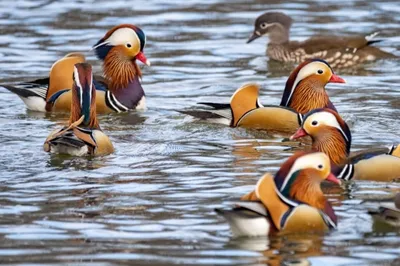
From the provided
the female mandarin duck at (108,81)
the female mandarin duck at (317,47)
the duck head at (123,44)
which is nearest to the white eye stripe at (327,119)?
the female mandarin duck at (108,81)

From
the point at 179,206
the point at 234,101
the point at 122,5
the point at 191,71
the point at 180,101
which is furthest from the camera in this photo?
the point at 122,5

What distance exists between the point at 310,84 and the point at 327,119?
2428mm

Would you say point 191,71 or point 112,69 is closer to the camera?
point 112,69

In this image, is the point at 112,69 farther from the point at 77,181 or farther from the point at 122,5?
the point at 122,5

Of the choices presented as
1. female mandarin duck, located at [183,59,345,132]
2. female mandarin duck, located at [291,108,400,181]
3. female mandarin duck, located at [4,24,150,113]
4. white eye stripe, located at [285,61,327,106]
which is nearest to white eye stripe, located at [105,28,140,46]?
female mandarin duck, located at [4,24,150,113]

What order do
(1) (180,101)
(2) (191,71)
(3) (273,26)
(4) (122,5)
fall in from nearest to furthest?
(1) (180,101) → (2) (191,71) → (3) (273,26) → (4) (122,5)

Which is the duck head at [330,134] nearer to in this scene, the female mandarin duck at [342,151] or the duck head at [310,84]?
the female mandarin duck at [342,151]

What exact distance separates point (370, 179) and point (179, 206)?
1625 mm

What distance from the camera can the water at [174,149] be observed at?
7.64m

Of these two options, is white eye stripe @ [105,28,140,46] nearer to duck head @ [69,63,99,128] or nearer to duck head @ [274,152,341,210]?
duck head @ [69,63,99,128]

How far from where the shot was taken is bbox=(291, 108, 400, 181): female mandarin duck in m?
9.45

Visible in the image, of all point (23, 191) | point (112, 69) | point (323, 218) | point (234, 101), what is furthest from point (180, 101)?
point (323, 218)

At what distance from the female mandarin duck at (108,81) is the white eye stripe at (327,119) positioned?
3.80 m

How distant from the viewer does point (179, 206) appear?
873cm
